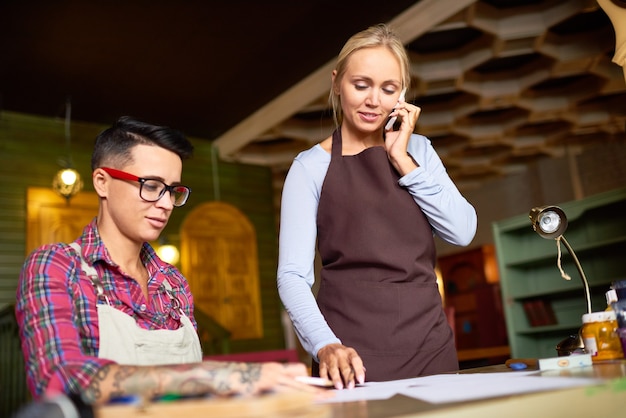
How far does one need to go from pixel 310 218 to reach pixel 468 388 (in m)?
0.82

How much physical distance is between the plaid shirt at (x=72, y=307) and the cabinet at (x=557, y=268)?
4.83 m

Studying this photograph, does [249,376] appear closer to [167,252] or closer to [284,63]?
[284,63]

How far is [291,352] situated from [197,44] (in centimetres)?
340

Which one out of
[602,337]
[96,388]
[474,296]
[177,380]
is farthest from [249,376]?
[474,296]

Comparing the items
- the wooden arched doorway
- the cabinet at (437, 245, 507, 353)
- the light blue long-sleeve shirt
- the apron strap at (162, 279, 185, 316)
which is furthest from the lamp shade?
the cabinet at (437, 245, 507, 353)

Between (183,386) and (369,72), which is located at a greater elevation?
(369,72)

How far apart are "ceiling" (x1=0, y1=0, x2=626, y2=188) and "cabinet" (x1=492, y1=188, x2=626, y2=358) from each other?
1.79m

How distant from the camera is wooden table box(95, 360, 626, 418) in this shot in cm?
73

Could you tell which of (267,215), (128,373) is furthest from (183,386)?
(267,215)

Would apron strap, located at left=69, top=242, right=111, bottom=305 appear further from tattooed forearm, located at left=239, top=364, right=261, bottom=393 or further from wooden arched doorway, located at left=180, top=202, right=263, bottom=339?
wooden arched doorway, located at left=180, top=202, right=263, bottom=339

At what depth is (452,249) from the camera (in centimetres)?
1201

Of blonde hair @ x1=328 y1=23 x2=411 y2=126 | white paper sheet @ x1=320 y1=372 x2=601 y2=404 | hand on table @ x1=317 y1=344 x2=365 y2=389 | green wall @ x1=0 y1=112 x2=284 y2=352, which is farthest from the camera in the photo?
green wall @ x1=0 y1=112 x2=284 y2=352

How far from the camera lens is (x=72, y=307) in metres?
1.29

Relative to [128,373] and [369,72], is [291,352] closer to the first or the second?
[369,72]
